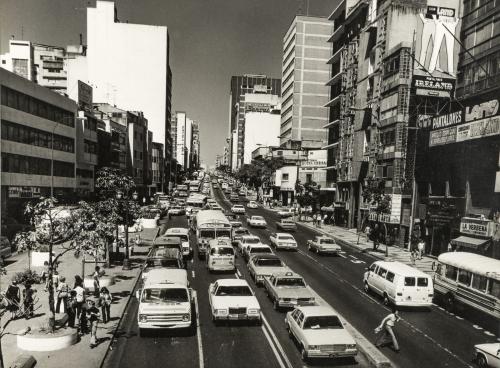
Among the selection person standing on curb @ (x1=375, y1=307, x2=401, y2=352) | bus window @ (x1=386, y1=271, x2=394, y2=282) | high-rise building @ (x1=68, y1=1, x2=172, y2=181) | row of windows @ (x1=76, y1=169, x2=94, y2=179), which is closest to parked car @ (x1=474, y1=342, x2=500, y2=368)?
person standing on curb @ (x1=375, y1=307, x2=401, y2=352)

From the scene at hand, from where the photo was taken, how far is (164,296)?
55.7 feet

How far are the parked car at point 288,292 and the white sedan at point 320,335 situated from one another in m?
3.40

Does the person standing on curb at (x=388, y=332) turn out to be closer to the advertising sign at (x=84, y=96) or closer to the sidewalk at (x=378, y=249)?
the sidewalk at (x=378, y=249)

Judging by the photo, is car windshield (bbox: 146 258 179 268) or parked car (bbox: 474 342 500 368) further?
car windshield (bbox: 146 258 179 268)

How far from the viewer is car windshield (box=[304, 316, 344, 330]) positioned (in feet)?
49.2

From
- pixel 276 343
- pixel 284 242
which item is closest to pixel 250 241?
pixel 284 242

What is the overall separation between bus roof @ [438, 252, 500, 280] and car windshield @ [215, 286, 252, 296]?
10.3 metres

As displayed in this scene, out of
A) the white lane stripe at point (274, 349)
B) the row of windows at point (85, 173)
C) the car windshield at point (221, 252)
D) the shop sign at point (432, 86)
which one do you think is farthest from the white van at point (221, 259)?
the row of windows at point (85, 173)

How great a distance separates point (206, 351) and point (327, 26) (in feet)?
414

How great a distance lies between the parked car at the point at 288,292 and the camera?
19.8m

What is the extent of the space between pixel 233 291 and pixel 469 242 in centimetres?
2128

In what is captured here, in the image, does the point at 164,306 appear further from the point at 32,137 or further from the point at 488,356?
the point at 32,137

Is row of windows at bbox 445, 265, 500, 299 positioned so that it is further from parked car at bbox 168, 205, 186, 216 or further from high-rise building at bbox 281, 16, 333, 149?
high-rise building at bbox 281, 16, 333, 149

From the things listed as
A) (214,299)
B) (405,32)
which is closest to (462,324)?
(214,299)
